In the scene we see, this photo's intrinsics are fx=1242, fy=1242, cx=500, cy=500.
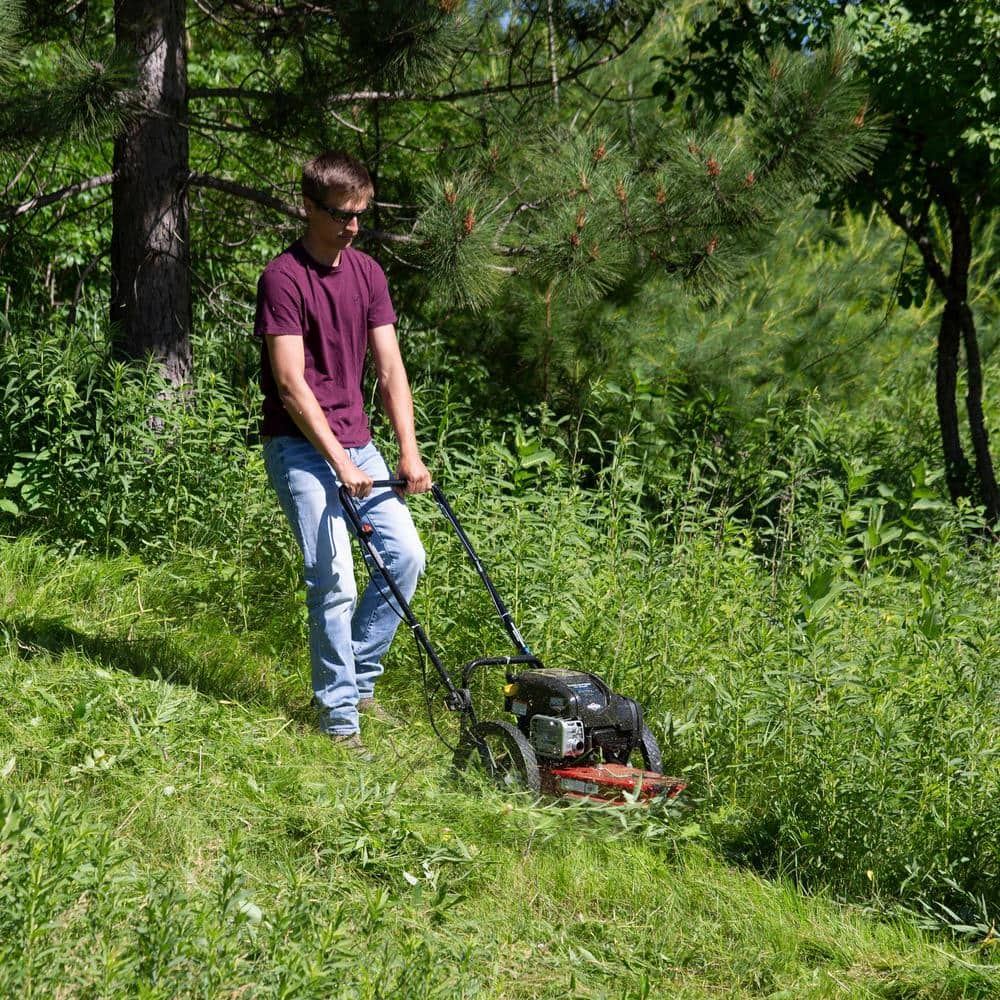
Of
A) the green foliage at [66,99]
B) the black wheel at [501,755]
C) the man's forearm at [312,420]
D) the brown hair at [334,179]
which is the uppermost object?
the green foliage at [66,99]

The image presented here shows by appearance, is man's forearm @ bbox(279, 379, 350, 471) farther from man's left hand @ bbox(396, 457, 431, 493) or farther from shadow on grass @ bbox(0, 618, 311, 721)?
shadow on grass @ bbox(0, 618, 311, 721)

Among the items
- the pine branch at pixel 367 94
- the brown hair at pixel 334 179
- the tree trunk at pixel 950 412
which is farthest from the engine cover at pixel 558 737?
the tree trunk at pixel 950 412

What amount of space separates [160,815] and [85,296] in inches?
222

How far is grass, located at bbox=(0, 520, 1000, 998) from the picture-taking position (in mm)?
2785

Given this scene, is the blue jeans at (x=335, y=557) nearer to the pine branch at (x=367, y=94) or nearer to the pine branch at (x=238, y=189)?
the pine branch at (x=238, y=189)

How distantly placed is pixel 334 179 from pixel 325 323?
496 millimetres

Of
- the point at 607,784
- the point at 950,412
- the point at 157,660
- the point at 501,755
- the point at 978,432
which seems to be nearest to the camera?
the point at 607,784

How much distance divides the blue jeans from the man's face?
720 millimetres

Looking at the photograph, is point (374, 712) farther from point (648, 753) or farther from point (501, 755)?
point (648, 753)

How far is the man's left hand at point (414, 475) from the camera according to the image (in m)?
4.44

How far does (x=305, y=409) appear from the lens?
4180mm

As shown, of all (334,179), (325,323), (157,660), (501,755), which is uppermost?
(334,179)

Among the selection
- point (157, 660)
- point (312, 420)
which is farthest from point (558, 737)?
point (157, 660)

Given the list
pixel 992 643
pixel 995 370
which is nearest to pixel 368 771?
pixel 992 643
